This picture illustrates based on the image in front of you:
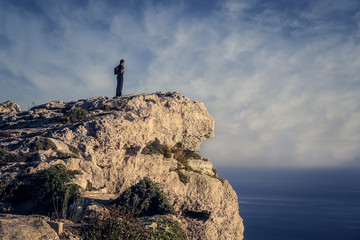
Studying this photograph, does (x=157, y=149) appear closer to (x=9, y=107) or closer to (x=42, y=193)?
(x=42, y=193)

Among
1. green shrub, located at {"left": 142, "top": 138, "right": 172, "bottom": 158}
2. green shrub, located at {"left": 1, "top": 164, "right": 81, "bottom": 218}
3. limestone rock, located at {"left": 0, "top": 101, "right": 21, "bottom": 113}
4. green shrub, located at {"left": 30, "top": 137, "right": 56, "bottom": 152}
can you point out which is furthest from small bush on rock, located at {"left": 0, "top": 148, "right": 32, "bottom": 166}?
limestone rock, located at {"left": 0, "top": 101, "right": 21, "bottom": 113}

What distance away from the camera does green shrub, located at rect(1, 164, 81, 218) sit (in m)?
9.36

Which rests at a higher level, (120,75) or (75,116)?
(120,75)

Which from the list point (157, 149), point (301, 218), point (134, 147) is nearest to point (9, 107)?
point (134, 147)

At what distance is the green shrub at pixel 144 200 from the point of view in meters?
9.38

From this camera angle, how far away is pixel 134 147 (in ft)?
47.0

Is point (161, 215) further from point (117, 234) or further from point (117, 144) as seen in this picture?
point (117, 144)

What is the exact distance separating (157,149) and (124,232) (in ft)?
28.0

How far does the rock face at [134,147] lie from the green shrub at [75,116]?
0.18 meters

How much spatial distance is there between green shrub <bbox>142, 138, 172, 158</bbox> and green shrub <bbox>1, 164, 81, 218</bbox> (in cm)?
565

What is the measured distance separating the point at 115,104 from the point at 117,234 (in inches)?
412

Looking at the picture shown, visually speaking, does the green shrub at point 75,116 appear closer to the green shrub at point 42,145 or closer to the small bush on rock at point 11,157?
the green shrub at point 42,145

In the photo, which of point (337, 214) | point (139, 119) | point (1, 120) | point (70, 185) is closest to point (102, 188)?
point (70, 185)

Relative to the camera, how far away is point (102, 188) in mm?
11648
